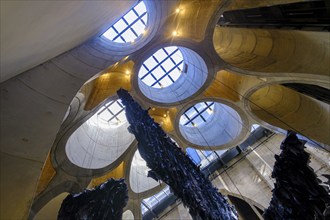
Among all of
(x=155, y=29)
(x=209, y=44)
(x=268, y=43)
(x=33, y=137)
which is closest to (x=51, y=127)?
(x=33, y=137)

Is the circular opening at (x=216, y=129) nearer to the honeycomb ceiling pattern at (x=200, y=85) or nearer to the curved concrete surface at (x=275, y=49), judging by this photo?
the honeycomb ceiling pattern at (x=200, y=85)

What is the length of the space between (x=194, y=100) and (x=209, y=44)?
337 cm

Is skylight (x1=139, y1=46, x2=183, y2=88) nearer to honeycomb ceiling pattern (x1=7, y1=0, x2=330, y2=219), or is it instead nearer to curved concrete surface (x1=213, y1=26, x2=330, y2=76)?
honeycomb ceiling pattern (x1=7, y1=0, x2=330, y2=219)

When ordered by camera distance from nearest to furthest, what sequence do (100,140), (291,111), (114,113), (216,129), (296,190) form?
(296,190) → (291,111) → (100,140) → (216,129) → (114,113)

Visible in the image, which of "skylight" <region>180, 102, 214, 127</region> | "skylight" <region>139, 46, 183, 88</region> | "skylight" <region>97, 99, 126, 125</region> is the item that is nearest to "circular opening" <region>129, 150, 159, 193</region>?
"skylight" <region>97, 99, 126, 125</region>

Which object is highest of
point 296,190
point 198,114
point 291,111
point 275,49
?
point 198,114

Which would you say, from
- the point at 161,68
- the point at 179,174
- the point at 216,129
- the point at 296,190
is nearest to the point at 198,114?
the point at 216,129

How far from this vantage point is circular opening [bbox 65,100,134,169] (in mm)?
10703

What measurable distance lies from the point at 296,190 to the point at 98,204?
428 centimetres

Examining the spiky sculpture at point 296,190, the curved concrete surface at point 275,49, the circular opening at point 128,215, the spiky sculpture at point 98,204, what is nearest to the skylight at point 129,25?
the curved concrete surface at point 275,49

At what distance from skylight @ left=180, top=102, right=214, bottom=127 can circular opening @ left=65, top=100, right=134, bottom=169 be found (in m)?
5.05

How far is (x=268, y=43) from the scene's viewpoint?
1184 centimetres

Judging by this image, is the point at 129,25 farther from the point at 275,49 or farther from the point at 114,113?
the point at 275,49

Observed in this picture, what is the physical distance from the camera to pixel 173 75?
1593 centimetres
